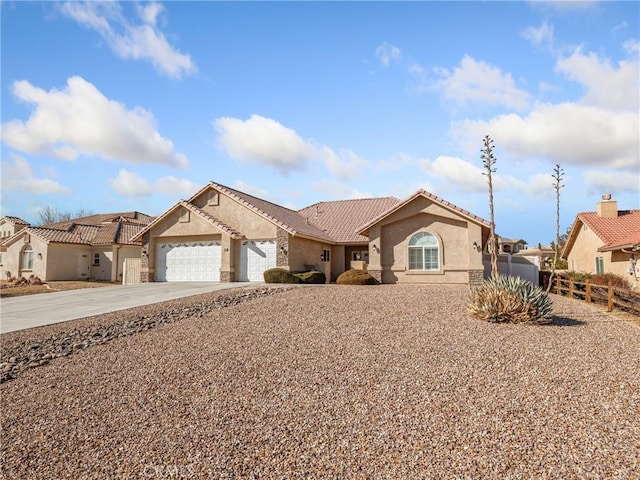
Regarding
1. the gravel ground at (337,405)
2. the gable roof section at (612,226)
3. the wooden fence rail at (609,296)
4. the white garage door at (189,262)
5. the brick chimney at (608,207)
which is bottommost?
the gravel ground at (337,405)

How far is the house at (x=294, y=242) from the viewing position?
72.2 feet

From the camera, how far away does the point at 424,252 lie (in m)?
22.5

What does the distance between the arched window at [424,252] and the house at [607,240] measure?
8.79m

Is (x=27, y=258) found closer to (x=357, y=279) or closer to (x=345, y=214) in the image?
(x=345, y=214)

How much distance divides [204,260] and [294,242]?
5530 millimetres

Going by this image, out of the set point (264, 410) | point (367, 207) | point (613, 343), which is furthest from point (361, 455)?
point (367, 207)

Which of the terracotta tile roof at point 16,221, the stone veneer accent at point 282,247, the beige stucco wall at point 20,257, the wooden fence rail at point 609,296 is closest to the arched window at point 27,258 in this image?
the beige stucco wall at point 20,257

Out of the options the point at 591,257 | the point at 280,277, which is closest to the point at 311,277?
the point at 280,277

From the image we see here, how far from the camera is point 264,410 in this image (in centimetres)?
586

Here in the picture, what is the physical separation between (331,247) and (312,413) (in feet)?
79.5

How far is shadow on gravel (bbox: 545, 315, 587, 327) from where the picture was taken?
35.0ft

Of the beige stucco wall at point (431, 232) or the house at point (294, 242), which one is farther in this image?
the house at point (294, 242)

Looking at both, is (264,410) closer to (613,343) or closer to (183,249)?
(613,343)

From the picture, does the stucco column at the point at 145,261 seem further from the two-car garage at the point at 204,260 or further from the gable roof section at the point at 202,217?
the two-car garage at the point at 204,260
